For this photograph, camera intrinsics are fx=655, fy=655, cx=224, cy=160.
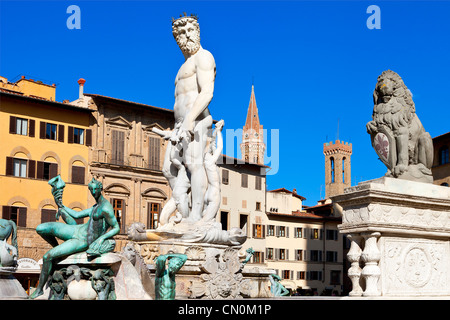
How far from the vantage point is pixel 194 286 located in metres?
9.15

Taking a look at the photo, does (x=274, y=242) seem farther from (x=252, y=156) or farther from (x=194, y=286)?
(x=252, y=156)

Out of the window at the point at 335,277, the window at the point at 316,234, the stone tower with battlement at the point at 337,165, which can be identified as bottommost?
the window at the point at 335,277

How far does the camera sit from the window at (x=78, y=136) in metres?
49.3

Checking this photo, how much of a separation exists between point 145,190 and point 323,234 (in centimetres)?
2653

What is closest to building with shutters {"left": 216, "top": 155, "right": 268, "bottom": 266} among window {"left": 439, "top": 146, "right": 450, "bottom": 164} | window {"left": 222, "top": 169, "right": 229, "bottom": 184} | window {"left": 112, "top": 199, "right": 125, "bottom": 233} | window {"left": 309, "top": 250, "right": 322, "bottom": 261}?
window {"left": 222, "top": 169, "right": 229, "bottom": 184}

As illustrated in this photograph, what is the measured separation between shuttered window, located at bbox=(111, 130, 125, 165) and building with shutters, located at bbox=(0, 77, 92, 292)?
6.89 feet

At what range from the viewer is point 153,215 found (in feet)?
172

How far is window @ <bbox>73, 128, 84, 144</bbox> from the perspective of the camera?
49.3 m

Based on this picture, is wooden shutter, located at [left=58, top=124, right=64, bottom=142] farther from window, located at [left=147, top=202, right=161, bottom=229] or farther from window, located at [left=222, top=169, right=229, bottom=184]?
window, located at [left=222, top=169, right=229, bottom=184]

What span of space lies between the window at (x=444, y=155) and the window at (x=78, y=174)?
31131 mm

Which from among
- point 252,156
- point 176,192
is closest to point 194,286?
point 176,192

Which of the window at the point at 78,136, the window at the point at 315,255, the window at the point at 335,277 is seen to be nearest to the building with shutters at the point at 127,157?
the window at the point at 78,136

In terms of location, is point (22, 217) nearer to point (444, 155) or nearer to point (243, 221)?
point (243, 221)

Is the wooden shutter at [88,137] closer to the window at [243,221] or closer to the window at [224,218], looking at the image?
the window at [224,218]
